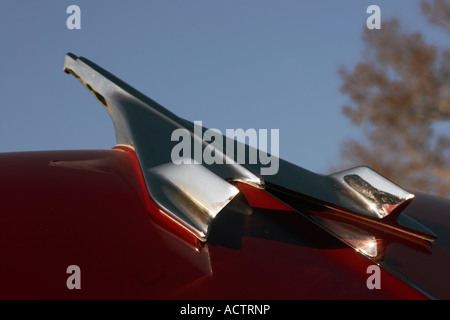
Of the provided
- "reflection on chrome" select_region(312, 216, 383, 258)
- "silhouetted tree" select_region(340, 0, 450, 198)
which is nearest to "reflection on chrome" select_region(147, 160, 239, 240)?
"reflection on chrome" select_region(312, 216, 383, 258)

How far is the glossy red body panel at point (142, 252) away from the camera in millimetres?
508

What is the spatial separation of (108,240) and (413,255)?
36cm

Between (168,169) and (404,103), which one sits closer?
(168,169)

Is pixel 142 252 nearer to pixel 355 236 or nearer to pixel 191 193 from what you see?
pixel 191 193

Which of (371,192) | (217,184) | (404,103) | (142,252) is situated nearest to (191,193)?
(217,184)

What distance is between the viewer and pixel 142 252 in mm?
556

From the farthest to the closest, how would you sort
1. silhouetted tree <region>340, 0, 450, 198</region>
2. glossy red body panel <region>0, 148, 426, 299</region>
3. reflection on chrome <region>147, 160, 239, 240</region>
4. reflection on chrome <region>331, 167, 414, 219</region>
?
silhouetted tree <region>340, 0, 450, 198</region>, reflection on chrome <region>331, 167, 414, 219</region>, reflection on chrome <region>147, 160, 239, 240</region>, glossy red body panel <region>0, 148, 426, 299</region>

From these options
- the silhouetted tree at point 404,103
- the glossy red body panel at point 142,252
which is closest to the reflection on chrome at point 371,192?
the glossy red body panel at point 142,252

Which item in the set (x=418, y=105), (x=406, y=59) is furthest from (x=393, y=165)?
(x=406, y=59)

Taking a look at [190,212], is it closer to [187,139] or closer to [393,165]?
[187,139]

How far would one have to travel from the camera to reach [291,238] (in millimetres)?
645

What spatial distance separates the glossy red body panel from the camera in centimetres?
51

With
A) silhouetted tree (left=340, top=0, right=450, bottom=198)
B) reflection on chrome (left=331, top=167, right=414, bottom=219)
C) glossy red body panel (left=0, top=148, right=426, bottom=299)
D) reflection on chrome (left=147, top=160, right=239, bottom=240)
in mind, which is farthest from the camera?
silhouetted tree (left=340, top=0, right=450, bottom=198)

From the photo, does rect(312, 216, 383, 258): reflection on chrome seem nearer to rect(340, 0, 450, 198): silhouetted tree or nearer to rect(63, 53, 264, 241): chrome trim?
rect(63, 53, 264, 241): chrome trim
